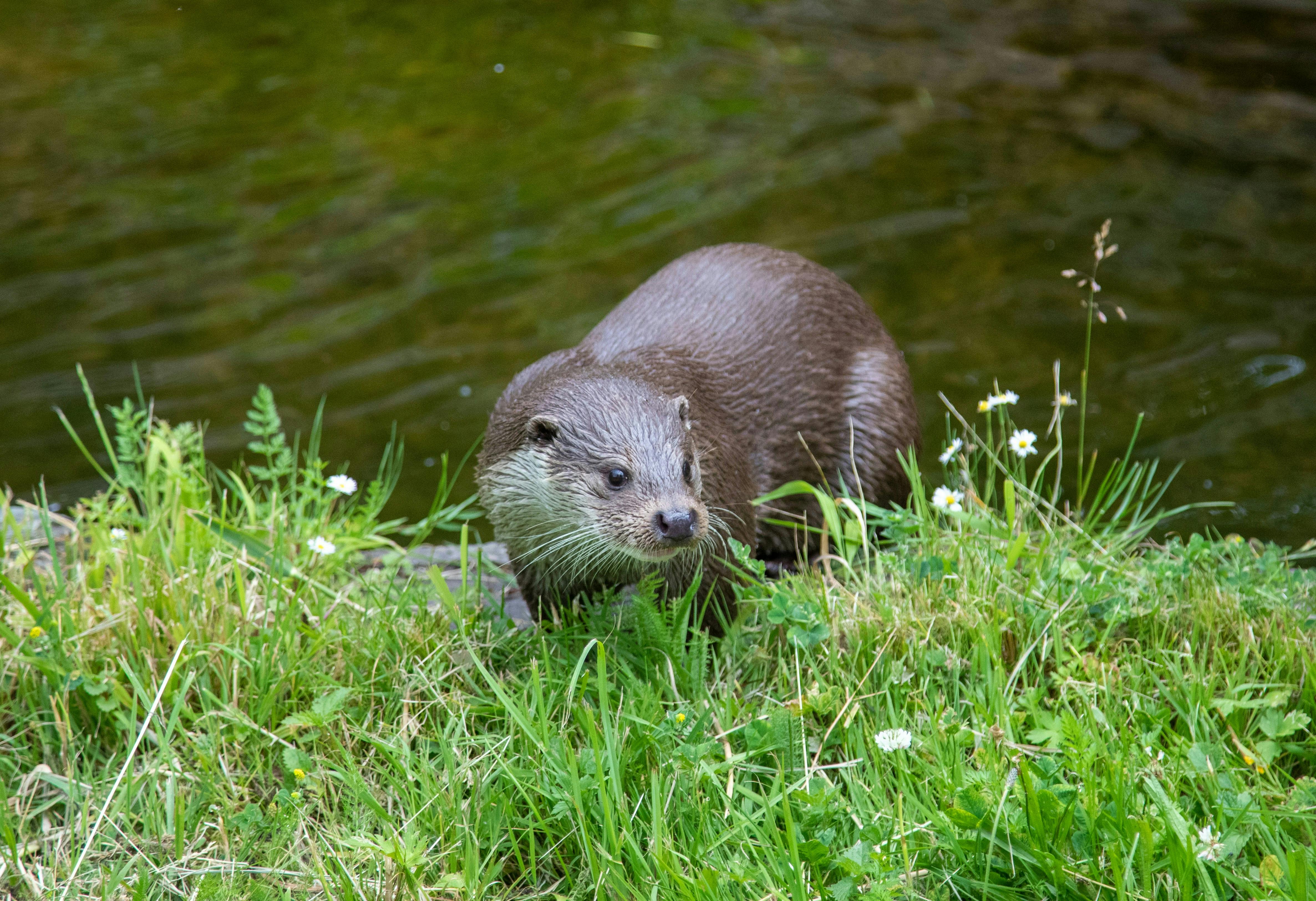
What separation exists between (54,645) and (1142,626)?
214 cm

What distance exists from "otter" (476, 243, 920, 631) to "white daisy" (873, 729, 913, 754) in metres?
0.52

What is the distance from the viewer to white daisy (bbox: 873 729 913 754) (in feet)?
6.99

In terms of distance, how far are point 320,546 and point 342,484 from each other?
240 millimetres

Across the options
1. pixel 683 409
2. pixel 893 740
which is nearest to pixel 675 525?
pixel 683 409

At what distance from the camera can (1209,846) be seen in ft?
6.13

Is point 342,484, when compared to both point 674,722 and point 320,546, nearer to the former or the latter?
point 320,546

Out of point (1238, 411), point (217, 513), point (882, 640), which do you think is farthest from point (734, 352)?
point (1238, 411)

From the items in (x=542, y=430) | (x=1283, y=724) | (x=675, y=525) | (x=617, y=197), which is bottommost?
(x=1283, y=724)

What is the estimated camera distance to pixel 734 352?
3160 mm

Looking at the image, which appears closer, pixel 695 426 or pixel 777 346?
pixel 695 426

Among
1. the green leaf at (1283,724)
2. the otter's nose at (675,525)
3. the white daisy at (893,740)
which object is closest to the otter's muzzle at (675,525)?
the otter's nose at (675,525)

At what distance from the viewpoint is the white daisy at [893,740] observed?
213cm

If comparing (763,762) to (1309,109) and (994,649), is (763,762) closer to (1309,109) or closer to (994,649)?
(994,649)

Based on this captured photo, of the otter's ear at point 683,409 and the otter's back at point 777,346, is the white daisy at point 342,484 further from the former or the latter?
the otter's ear at point 683,409
